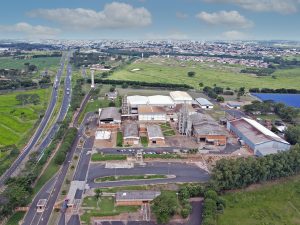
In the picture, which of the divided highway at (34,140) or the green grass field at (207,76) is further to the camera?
the green grass field at (207,76)

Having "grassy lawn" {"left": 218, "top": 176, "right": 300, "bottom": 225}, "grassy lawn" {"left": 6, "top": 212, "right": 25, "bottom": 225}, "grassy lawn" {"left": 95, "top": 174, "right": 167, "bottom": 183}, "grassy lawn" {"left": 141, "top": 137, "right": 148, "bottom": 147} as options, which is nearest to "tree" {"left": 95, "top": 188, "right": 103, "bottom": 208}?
"grassy lawn" {"left": 95, "top": 174, "right": 167, "bottom": 183}

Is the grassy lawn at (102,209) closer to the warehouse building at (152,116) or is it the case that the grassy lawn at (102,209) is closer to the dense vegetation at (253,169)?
the dense vegetation at (253,169)

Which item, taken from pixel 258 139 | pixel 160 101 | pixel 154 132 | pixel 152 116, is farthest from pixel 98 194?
pixel 160 101

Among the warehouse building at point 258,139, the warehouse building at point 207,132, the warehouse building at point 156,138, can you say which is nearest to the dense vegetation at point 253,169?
the warehouse building at point 258,139

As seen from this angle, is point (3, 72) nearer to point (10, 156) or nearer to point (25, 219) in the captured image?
point (10, 156)

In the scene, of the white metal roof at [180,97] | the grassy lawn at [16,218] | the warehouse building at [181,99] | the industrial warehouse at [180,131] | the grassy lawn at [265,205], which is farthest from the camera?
the white metal roof at [180,97]

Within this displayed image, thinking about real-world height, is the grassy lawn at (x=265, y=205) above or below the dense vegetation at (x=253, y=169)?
below
